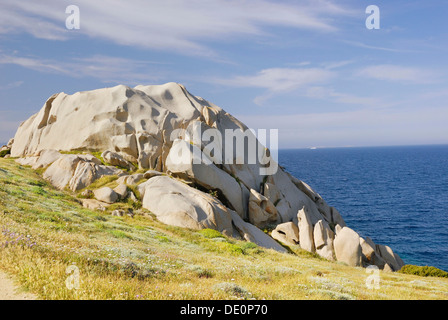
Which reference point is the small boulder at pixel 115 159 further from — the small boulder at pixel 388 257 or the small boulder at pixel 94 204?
the small boulder at pixel 388 257

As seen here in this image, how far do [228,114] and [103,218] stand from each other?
3196 centimetres

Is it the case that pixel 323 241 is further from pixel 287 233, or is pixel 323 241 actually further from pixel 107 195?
pixel 107 195

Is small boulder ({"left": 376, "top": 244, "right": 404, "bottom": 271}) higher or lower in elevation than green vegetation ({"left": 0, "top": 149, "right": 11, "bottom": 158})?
lower

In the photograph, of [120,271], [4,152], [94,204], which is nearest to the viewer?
[120,271]

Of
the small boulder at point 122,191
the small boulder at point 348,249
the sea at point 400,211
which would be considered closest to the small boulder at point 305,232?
the small boulder at point 348,249

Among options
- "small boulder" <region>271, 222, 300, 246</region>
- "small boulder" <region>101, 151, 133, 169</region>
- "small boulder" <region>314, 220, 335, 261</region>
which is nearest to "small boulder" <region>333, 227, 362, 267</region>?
"small boulder" <region>314, 220, 335, 261</region>

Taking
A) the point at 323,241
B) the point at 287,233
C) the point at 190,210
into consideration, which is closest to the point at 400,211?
the point at 323,241

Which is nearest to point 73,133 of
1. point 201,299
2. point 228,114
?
point 228,114

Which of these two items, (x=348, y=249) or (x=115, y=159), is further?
(x=115, y=159)

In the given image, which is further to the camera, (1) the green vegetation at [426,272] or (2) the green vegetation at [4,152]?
(2) the green vegetation at [4,152]

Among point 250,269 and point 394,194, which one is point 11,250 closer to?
point 250,269

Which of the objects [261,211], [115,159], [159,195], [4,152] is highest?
[4,152]

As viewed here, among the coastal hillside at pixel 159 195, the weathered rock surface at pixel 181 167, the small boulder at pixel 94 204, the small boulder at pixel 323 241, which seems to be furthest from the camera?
the small boulder at pixel 323 241

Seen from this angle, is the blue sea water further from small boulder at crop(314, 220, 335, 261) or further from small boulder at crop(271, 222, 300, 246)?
small boulder at crop(271, 222, 300, 246)
